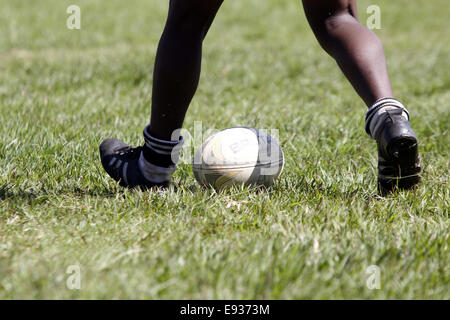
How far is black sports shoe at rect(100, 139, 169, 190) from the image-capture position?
299cm

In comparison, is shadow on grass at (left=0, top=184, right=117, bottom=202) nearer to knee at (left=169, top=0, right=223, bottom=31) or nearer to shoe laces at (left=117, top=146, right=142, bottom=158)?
shoe laces at (left=117, top=146, right=142, bottom=158)

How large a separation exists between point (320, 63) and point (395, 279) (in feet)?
18.9

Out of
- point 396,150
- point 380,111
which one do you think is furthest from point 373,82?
point 396,150

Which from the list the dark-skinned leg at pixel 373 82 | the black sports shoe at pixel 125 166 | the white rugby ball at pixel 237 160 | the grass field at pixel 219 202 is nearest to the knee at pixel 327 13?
the dark-skinned leg at pixel 373 82

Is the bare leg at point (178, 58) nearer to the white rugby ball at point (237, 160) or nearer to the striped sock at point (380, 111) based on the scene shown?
the white rugby ball at point (237, 160)

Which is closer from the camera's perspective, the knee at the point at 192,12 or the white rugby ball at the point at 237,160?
the knee at the point at 192,12

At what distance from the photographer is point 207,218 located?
8.28ft

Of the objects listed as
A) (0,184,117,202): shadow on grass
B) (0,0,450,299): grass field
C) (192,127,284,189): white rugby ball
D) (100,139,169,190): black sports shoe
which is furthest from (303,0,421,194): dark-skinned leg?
(0,184,117,202): shadow on grass

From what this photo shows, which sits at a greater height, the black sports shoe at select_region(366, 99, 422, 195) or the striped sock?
the striped sock

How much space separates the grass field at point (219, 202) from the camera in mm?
1944

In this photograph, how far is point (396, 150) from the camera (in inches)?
97.7

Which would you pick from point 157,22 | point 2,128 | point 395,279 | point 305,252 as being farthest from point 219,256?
point 157,22

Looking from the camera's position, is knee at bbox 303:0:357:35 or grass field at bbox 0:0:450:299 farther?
knee at bbox 303:0:357:35

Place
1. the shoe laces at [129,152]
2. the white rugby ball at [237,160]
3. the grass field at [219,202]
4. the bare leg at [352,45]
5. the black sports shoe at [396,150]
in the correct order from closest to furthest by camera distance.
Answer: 1. the grass field at [219,202]
2. the black sports shoe at [396,150]
3. the bare leg at [352,45]
4. the white rugby ball at [237,160]
5. the shoe laces at [129,152]
